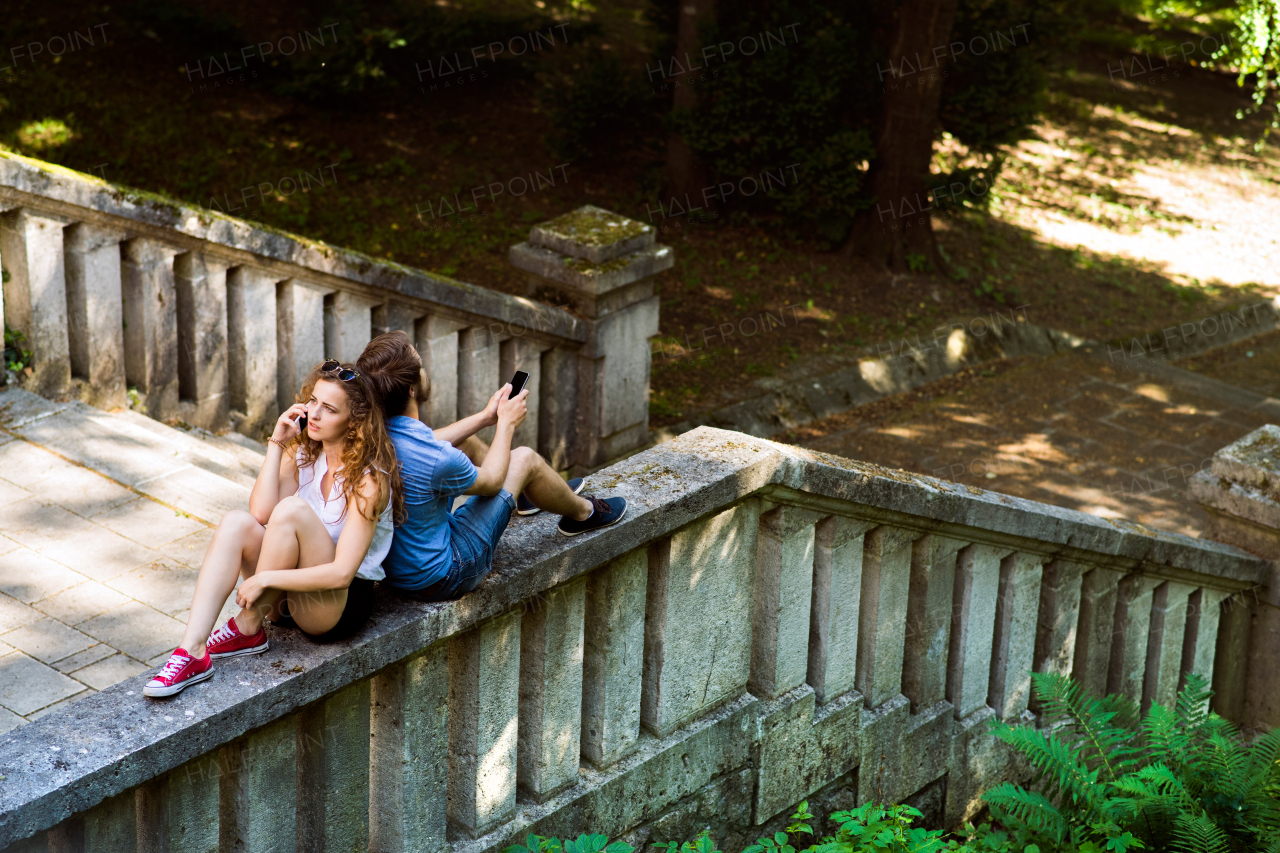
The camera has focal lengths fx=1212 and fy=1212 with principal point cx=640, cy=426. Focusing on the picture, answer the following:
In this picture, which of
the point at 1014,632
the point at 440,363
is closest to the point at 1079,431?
the point at 1014,632

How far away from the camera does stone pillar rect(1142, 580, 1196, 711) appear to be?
5586 millimetres

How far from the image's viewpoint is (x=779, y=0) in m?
11.6

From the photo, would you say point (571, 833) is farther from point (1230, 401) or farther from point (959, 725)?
point (1230, 401)

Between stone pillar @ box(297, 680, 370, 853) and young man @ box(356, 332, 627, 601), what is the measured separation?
1.08 feet

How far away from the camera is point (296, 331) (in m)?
6.03

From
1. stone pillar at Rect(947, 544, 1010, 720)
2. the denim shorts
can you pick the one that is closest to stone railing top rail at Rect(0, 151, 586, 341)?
the denim shorts

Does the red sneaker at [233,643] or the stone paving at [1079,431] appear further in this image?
the stone paving at [1079,431]

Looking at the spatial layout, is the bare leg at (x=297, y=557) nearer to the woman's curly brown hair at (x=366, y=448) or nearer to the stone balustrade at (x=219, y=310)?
the woman's curly brown hair at (x=366, y=448)

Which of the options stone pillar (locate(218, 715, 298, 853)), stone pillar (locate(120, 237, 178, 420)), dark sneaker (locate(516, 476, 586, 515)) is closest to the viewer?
stone pillar (locate(218, 715, 298, 853))

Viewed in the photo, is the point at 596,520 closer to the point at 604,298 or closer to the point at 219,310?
the point at 219,310

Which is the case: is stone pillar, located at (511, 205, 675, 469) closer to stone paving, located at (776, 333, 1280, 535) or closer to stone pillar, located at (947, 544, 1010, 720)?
stone paving, located at (776, 333, 1280, 535)

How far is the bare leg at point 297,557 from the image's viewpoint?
2.85m

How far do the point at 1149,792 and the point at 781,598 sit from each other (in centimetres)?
147

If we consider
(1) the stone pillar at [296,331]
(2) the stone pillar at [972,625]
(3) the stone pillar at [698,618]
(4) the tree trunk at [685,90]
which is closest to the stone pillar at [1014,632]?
(2) the stone pillar at [972,625]
